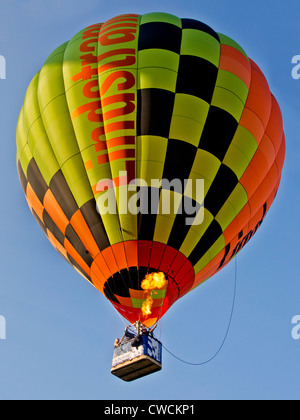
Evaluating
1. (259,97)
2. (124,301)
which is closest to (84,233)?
(124,301)

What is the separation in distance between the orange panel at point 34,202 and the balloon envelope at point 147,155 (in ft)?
0.08

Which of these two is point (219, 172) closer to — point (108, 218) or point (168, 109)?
point (168, 109)

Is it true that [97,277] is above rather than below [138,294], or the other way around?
above

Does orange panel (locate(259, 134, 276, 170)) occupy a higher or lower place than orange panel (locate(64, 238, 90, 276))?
higher

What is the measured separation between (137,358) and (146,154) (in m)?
3.19

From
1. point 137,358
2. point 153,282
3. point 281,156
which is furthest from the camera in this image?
point 281,156

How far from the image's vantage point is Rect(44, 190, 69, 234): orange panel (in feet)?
33.7

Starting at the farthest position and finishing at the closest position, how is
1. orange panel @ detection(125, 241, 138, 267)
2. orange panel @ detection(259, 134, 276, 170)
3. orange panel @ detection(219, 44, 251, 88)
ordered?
orange panel @ detection(259, 134, 276, 170), orange panel @ detection(219, 44, 251, 88), orange panel @ detection(125, 241, 138, 267)

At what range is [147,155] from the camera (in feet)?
32.0

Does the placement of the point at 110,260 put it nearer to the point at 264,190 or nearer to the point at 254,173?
the point at 254,173

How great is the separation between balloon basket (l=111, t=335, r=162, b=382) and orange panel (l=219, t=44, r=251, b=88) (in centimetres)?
488

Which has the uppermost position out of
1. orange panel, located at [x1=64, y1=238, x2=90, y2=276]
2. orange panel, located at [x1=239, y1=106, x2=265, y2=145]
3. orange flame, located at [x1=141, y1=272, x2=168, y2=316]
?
orange panel, located at [x1=239, y1=106, x2=265, y2=145]

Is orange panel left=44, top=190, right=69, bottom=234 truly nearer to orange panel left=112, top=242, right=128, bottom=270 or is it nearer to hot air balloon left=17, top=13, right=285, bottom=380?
hot air balloon left=17, top=13, right=285, bottom=380

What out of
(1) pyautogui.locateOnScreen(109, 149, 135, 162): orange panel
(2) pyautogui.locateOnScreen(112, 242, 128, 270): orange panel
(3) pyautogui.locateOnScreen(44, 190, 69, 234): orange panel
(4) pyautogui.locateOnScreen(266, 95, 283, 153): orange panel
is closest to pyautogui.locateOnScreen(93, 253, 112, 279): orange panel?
(2) pyautogui.locateOnScreen(112, 242, 128, 270): orange panel
